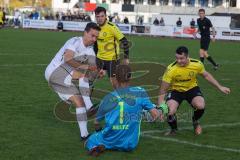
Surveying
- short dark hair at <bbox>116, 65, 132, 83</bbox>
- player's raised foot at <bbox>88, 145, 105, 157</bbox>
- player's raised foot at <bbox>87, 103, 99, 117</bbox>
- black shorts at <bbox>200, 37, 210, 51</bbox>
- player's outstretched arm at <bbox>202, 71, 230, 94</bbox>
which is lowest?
player's raised foot at <bbox>88, 145, 105, 157</bbox>

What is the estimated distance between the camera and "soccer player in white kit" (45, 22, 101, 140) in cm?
898

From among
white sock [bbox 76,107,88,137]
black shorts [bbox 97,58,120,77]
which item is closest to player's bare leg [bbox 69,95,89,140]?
white sock [bbox 76,107,88,137]

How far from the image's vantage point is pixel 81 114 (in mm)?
9016

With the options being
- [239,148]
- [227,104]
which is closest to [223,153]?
[239,148]

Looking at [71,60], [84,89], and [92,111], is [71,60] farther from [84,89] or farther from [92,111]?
[92,111]

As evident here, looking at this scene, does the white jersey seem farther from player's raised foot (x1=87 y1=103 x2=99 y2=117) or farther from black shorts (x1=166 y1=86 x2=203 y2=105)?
black shorts (x1=166 y1=86 x2=203 y2=105)

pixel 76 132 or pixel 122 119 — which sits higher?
pixel 122 119

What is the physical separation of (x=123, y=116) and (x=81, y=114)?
3.94ft

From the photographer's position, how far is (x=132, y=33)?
51938mm

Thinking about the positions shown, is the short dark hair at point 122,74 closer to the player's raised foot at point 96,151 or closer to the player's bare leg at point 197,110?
the player's raised foot at point 96,151

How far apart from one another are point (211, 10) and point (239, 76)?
6526 cm

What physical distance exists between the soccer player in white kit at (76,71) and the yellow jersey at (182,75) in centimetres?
139

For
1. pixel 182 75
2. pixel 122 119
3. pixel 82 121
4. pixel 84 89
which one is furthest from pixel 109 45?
pixel 122 119

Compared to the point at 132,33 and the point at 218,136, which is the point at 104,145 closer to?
the point at 218,136
